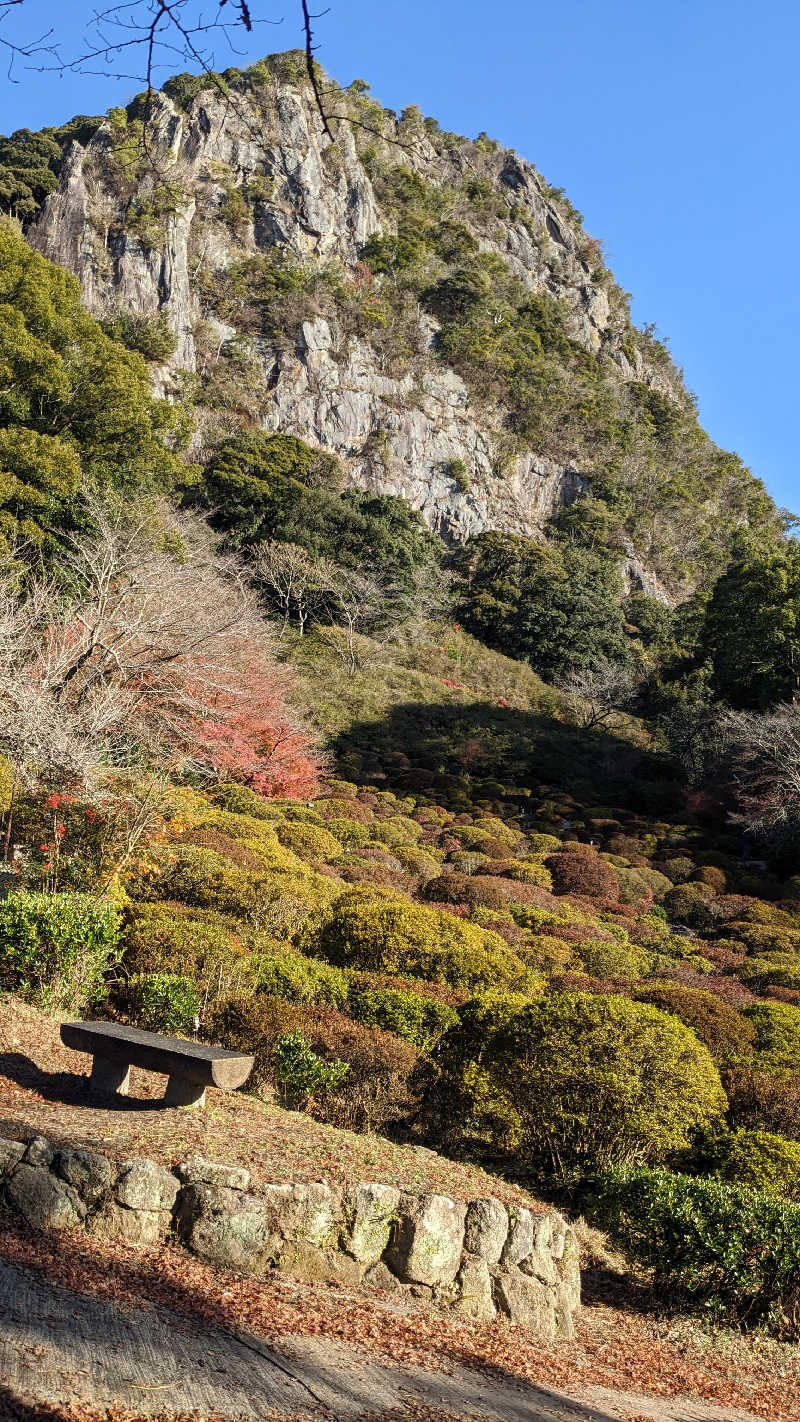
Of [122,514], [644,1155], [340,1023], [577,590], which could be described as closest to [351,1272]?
[340,1023]

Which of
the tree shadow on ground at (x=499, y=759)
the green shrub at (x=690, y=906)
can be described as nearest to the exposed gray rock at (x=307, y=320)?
the tree shadow on ground at (x=499, y=759)

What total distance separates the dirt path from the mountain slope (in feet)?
139

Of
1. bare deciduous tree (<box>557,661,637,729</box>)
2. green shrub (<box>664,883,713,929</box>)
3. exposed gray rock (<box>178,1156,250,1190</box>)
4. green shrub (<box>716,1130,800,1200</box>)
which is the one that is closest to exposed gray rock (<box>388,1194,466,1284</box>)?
exposed gray rock (<box>178,1156,250,1190</box>)

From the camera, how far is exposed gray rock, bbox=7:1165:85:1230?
3.83m

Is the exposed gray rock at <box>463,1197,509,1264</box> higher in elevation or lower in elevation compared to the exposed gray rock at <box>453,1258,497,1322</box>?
higher

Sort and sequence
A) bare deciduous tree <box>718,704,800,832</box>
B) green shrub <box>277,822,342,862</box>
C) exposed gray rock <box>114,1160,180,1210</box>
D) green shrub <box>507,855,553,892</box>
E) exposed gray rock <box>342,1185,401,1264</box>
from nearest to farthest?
1. exposed gray rock <box>114,1160,180,1210</box>
2. exposed gray rock <box>342,1185,401,1264</box>
3. green shrub <box>277,822,342,862</box>
4. green shrub <box>507,855,553,892</box>
5. bare deciduous tree <box>718,704,800,832</box>

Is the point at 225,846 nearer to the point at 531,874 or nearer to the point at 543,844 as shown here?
the point at 531,874

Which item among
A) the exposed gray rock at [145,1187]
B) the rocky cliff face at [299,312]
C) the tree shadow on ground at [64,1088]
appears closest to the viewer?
the exposed gray rock at [145,1187]

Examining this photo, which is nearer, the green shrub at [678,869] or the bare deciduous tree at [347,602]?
the green shrub at [678,869]

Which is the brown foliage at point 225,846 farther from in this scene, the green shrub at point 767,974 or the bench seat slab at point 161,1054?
the green shrub at point 767,974

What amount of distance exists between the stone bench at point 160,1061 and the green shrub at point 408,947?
2.85 m

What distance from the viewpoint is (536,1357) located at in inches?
164

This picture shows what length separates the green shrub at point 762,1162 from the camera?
5.61 m

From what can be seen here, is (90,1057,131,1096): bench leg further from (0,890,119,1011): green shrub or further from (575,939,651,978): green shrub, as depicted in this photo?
(575,939,651,978): green shrub
